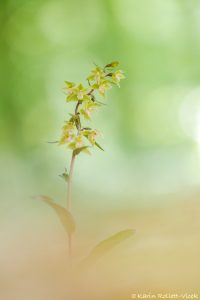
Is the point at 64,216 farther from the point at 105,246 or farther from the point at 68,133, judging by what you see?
the point at 68,133

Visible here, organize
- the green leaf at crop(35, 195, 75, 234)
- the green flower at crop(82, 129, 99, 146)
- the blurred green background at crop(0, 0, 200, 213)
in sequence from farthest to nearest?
the blurred green background at crop(0, 0, 200, 213)
the green flower at crop(82, 129, 99, 146)
the green leaf at crop(35, 195, 75, 234)

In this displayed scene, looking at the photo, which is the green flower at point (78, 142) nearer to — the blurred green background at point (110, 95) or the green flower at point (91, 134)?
the green flower at point (91, 134)

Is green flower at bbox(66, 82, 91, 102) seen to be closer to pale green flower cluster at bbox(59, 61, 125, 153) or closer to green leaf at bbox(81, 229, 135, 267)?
pale green flower cluster at bbox(59, 61, 125, 153)

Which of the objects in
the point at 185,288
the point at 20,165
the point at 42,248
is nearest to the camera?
the point at 185,288

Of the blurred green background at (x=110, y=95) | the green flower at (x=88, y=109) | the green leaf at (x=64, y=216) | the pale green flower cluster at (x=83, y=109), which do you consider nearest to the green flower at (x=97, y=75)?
the pale green flower cluster at (x=83, y=109)

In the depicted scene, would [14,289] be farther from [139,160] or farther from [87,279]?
[139,160]

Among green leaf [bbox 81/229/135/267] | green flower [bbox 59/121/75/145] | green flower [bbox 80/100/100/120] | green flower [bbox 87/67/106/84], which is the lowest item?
green leaf [bbox 81/229/135/267]

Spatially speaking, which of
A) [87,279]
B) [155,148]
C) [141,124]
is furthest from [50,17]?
[87,279]

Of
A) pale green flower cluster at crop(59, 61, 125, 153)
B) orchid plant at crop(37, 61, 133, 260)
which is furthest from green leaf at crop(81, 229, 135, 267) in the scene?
pale green flower cluster at crop(59, 61, 125, 153)
